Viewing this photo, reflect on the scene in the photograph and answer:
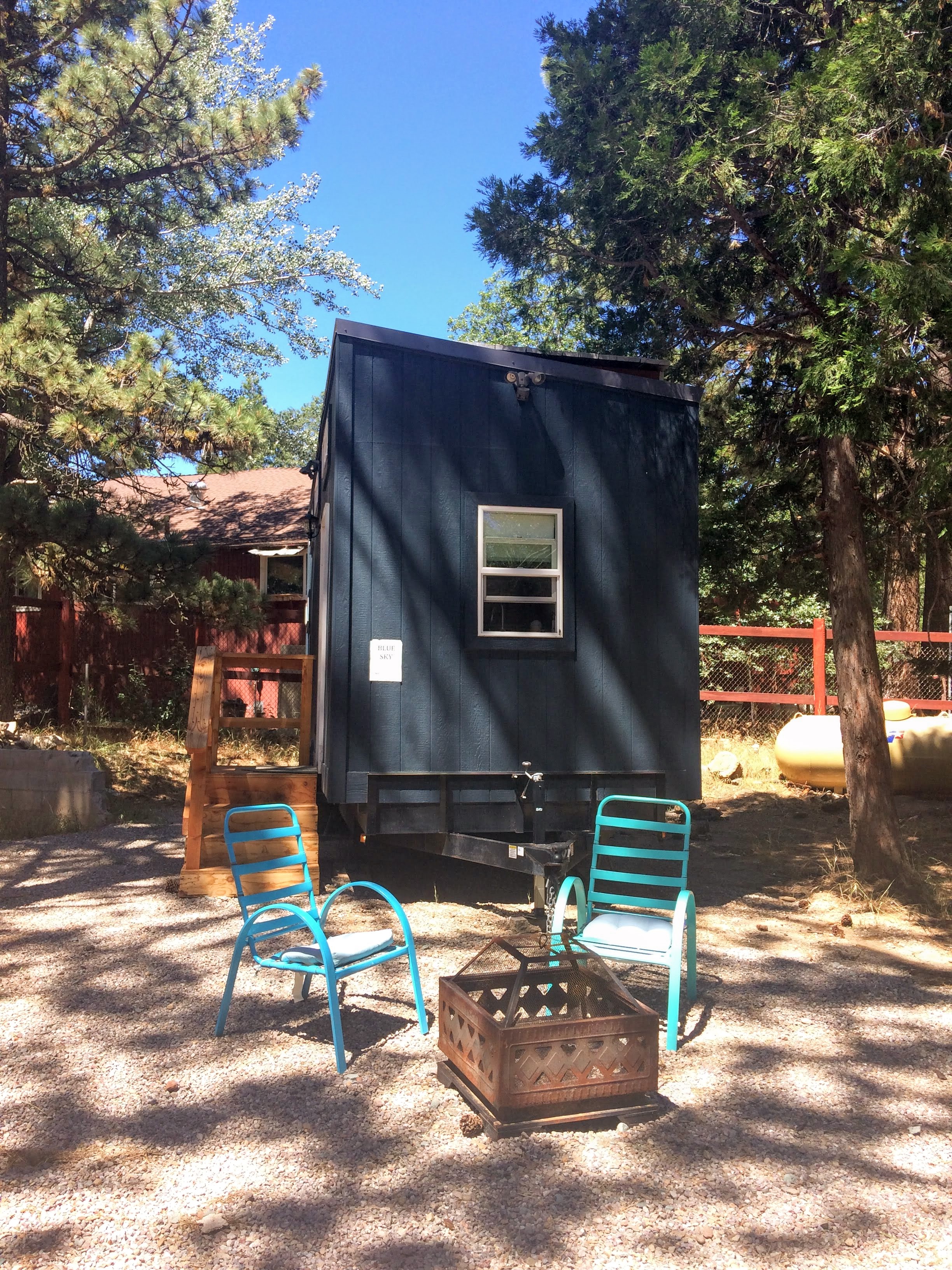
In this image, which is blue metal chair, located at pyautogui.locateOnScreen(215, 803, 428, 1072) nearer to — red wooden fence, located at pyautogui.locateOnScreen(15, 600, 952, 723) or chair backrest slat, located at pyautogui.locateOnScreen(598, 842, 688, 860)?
chair backrest slat, located at pyautogui.locateOnScreen(598, 842, 688, 860)

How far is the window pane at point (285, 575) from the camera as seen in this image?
16344 millimetres

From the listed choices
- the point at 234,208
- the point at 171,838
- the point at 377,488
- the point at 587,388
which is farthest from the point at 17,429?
the point at 234,208

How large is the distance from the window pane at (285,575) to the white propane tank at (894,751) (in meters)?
8.78

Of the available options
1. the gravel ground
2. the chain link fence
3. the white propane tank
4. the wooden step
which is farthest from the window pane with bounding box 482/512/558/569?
the chain link fence

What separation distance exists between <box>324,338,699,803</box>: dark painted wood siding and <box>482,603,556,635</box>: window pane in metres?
0.17

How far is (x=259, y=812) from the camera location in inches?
267

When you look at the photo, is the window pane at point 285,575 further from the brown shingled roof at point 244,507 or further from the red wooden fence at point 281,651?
the brown shingled roof at point 244,507

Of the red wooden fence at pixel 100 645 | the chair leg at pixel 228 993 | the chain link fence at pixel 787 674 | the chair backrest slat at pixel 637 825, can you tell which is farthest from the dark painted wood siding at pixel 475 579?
the red wooden fence at pixel 100 645

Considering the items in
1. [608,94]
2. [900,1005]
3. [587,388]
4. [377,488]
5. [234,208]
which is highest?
[234,208]

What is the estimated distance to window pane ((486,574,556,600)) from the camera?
6312 millimetres

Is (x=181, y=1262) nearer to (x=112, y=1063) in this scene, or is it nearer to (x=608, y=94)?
(x=112, y=1063)

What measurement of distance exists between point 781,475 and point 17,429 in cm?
719

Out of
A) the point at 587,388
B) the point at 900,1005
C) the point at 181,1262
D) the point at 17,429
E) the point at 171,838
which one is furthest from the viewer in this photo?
the point at 17,429

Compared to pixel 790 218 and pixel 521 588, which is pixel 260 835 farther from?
pixel 790 218
